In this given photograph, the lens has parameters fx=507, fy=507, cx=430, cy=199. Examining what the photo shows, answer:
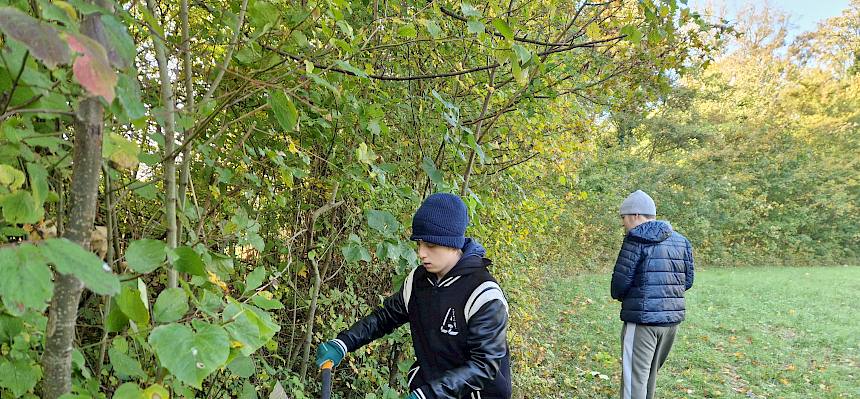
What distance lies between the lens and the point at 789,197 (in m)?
23.6

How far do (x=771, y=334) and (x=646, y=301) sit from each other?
6183mm

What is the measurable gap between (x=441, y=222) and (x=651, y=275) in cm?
253

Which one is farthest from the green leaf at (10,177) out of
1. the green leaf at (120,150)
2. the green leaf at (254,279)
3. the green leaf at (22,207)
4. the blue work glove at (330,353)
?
the blue work glove at (330,353)

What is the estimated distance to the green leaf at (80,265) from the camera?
2.26 ft

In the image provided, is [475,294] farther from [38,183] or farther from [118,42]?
[118,42]

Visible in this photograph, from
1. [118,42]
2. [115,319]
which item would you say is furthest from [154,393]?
[118,42]

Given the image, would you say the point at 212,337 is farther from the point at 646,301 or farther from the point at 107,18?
the point at 646,301

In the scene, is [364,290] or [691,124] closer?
[364,290]

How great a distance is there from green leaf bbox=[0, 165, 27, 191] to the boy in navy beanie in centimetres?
140

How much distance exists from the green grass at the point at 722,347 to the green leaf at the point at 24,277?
4764 mm

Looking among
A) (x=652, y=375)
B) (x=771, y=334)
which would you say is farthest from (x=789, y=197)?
(x=652, y=375)

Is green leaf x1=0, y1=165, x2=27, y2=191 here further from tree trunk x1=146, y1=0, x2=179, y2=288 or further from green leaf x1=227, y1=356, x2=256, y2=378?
green leaf x1=227, y1=356, x2=256, y2=378

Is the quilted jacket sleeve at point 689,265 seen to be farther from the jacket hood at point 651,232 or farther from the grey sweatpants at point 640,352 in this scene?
the grey sweatpants at point 640,352

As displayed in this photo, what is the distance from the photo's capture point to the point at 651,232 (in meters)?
3.99
